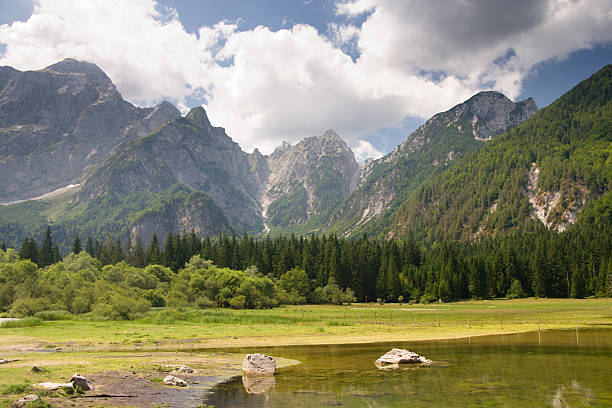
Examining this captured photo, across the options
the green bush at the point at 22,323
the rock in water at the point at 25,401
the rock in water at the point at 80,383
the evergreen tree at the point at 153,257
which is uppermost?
the evergreen tree at the point at 153,257

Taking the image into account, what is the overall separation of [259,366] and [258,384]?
312 centimetres

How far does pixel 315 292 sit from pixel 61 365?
4370 inches

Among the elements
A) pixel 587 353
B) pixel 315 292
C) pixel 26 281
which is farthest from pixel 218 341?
pixel 315 292

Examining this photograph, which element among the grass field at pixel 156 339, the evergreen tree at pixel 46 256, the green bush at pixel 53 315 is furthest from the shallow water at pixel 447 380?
the evergreen tree at pixel 46 256

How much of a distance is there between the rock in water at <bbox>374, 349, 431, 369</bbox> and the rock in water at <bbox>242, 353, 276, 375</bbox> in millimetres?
7822

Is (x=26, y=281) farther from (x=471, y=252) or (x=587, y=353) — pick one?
(x=471, y=252)

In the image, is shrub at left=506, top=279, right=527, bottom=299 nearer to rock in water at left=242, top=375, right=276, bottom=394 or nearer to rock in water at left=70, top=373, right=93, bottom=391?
rock in water at left=242, top=375, right=276, bottom=394

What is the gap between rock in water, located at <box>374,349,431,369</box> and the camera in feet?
98.6

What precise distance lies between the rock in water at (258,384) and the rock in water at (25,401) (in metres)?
10.2

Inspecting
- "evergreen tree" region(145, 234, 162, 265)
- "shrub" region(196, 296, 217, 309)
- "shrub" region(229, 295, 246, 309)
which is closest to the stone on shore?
"shrub" region(196, 296, 217, 309)

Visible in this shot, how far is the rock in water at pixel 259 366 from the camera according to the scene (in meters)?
28.3

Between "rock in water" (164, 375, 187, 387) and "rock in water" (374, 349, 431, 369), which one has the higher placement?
"rock in water" (164, 375, 187, 387)

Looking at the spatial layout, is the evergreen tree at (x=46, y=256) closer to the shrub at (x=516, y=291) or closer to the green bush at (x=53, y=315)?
the green bush at (x=53, y=315)

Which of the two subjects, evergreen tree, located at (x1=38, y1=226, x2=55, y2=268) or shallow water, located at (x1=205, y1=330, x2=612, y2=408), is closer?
shallow water, located at (x1=205, y1=330, x2=612, y2=408)
